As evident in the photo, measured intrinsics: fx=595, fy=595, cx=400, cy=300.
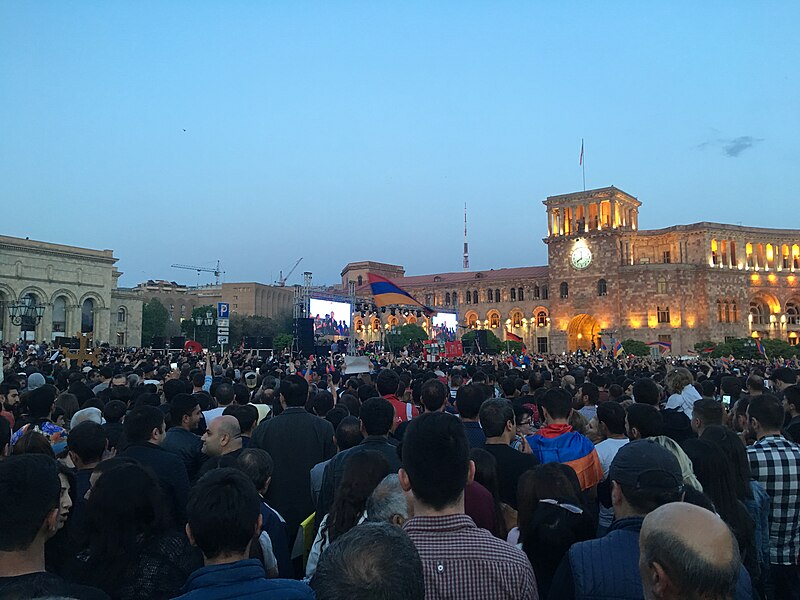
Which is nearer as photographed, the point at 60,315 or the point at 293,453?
the point at 293,453

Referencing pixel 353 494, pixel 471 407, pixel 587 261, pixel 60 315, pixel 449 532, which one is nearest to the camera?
pixel 449 532

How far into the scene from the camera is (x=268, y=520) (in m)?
3.85

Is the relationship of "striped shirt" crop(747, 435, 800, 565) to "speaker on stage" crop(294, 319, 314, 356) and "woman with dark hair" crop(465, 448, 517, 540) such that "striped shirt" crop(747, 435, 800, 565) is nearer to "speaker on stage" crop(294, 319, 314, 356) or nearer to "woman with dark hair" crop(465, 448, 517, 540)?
"woman with dark hair" crop(465, 448, 517, 540)

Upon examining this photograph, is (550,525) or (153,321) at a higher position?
(153,321)

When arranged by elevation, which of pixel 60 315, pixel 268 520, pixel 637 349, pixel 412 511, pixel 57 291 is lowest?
pixel 268 520

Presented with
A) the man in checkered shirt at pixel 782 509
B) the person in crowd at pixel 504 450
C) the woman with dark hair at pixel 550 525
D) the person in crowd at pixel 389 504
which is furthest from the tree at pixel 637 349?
the person in crowd at pixel 389 504

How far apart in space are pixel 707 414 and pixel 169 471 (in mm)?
4886

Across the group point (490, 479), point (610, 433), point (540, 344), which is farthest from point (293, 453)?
point (540, 344)

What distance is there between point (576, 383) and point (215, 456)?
8.66 metres

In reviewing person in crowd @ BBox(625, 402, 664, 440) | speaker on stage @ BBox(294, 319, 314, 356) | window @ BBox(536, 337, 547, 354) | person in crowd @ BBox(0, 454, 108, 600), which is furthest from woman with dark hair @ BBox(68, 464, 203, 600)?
window @ BBox(536, 337, 547, 354)

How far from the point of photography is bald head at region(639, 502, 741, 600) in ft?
6.84

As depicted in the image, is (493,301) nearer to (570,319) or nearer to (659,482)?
(570,319)

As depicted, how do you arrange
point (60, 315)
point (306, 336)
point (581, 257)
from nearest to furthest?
point (306, 336) < point (60, 315) < point (581, 257)

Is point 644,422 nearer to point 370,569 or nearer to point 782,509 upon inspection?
point 782,509
